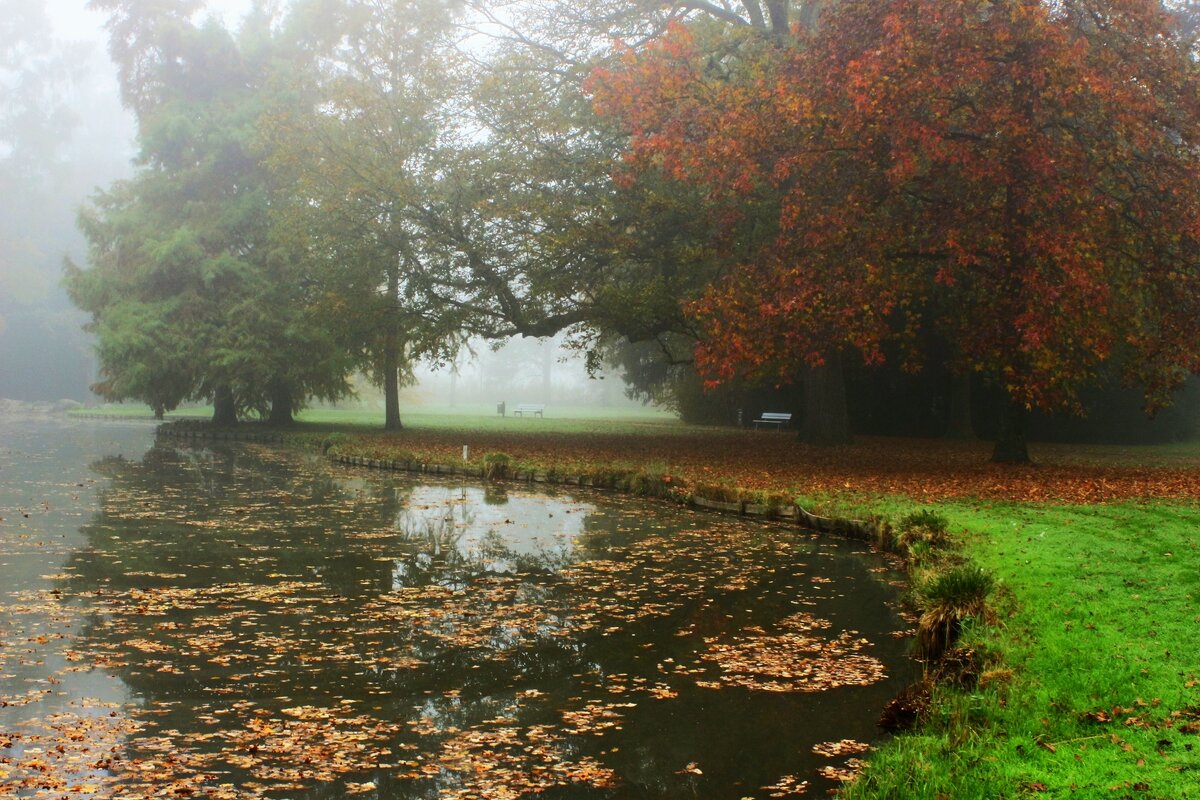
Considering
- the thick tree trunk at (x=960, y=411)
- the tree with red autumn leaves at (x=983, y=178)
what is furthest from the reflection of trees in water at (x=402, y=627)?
the thick tree trunk at (x=960, y=411)

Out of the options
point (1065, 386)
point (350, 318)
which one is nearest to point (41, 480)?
point (350, 318)

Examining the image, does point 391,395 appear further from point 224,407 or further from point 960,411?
point 960,411

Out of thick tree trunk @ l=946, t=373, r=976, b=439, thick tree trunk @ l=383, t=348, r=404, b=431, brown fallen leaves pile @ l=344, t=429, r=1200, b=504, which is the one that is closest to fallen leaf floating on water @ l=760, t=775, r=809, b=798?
brown fallen leaves pile @ l=344, t=429, r=1200, b=504

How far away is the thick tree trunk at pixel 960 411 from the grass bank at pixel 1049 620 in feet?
35.5

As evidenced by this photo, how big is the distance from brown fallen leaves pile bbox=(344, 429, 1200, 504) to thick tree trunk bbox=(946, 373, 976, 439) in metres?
1.25

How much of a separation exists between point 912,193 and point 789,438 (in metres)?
10.9

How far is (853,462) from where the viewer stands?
64.5 feet

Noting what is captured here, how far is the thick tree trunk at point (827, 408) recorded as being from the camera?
25172mm

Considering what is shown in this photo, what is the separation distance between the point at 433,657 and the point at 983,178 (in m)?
13.4

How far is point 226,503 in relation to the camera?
48.0 feet

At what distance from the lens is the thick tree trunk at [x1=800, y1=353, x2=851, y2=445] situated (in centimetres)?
2517

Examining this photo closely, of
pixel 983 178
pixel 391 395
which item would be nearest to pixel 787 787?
pixel 983 178

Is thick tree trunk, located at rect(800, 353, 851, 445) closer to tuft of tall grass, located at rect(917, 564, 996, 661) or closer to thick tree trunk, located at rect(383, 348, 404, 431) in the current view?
thick tree trunk, located at rect(383, 348, 404, 431)

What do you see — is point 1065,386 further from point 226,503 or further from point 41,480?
point 41,480
